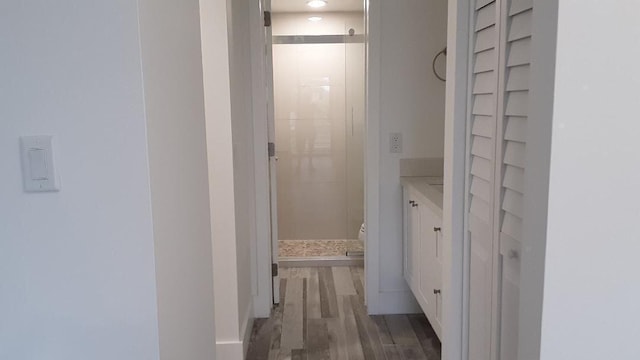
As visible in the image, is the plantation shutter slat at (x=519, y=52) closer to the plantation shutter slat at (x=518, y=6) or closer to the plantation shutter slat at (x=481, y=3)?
the plantation shutter slat at (x=518, y=6)

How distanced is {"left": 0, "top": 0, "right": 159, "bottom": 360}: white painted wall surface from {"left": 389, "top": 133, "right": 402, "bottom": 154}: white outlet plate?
2198 mm

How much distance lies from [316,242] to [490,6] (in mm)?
3462

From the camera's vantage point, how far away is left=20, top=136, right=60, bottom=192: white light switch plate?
1.10 meters

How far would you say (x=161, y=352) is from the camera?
4.00ft

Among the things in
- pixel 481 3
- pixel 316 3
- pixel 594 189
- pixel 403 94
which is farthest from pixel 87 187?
pixel 316 3

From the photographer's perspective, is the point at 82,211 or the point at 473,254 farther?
the point at 473,254

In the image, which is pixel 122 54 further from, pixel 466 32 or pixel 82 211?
pixel 466 32

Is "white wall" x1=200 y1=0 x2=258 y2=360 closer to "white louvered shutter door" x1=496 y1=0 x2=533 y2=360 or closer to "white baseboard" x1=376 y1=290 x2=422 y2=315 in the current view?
"white baseboard" x1=376 y1=290 x2=422 y2=315

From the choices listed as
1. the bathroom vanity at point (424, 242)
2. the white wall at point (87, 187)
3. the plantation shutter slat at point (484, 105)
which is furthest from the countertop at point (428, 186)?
the white wall at point (87, 187)

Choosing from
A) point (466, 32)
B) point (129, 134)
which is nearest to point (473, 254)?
point (466, 32)

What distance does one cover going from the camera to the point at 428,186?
9.55 feet

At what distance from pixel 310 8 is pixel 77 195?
12.0 feet

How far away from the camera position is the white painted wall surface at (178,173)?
3.87ft

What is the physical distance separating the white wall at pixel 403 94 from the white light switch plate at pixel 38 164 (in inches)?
87.2
